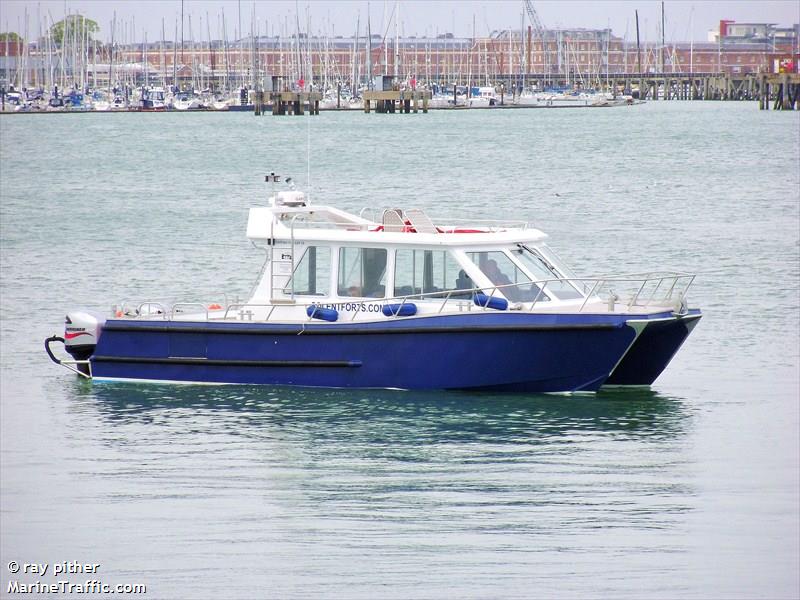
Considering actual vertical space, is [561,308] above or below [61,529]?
above

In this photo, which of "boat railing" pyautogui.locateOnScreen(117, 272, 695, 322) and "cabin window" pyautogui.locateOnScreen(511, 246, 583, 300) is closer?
"boat railing" pyautogui.locateOnScreen(117, 272, 695, 322)

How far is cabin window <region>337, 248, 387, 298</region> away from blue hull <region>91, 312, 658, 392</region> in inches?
27.0

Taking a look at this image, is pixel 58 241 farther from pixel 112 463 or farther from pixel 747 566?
pixel 747 566

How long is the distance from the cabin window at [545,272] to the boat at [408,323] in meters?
0.02

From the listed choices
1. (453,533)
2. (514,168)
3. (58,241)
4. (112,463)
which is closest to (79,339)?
(112,463)

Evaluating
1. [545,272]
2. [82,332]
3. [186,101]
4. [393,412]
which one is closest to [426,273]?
[545,272]

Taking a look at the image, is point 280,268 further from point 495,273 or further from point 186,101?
point 186,101

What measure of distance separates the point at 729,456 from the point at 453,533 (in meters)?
4.83

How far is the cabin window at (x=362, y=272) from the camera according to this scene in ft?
68.0

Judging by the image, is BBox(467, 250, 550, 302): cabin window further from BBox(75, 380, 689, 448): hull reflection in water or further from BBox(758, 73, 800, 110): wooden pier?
BBox(758, 73, 800, 110): wooden pier

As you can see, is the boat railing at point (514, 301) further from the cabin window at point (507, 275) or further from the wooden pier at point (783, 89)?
the wooden pier at point (783, 89)

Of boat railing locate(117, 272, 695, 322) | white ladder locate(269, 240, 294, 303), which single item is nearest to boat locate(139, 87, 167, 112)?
white ladder locate(269, 240, 294, 303)

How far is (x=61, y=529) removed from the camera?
1527 cm

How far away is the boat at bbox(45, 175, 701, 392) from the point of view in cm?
1992
